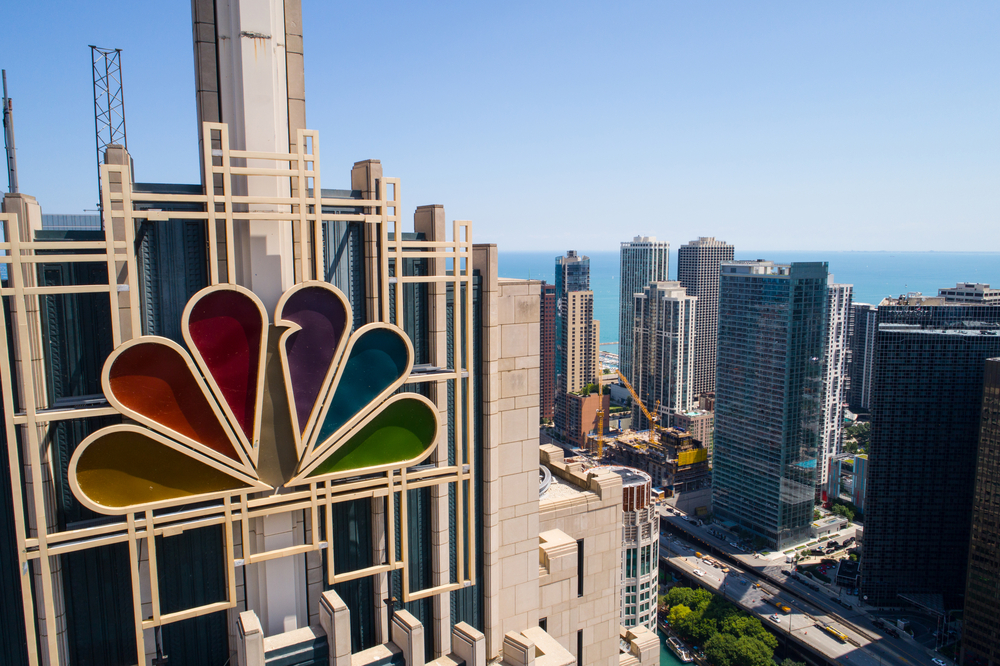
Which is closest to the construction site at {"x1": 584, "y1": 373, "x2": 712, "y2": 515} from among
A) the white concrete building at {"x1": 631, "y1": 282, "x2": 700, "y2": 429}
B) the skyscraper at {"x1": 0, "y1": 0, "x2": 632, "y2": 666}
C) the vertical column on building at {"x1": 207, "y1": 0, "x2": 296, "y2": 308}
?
the white concrete building at {"x1": 631, "y1": 282, "x2": 700, "y2": 429}

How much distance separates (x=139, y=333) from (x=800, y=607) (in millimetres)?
106278

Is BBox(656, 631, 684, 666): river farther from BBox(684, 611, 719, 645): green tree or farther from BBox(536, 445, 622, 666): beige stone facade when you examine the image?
BBox(536, 445, 622, 666): beige stone facade

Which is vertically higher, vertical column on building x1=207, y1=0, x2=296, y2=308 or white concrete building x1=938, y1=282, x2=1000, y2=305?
vertical column on building x1=207, y1=0, x2=296, y2=308

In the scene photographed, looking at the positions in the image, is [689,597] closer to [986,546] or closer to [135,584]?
[986,546]

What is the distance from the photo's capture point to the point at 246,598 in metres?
12.8

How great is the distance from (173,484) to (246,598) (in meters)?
3.09

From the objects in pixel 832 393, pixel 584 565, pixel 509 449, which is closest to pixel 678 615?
pixel 584 565

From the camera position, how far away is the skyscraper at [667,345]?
606 ft

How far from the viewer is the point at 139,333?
1095cm

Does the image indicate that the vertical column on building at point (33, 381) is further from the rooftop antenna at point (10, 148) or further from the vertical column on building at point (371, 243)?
the rooftop antenna at point (10, 148)

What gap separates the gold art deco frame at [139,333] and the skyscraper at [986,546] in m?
91.8

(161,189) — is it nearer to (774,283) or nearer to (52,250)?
(52,250)

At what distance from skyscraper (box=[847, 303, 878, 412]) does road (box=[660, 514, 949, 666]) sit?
316ft

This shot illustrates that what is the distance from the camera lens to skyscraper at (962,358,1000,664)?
3049 inches
